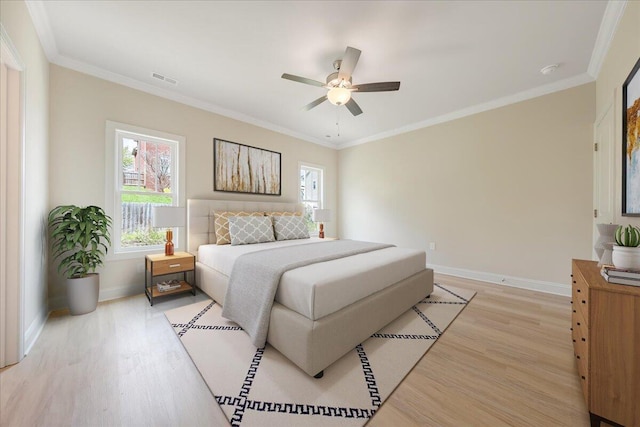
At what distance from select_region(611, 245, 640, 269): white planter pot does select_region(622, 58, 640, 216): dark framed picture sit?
2.41ft

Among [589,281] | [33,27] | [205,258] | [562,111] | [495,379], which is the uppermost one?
[33,27]

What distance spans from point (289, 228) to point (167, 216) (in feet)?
5.62

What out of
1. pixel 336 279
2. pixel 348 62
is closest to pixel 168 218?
pixel 336 279

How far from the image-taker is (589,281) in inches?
50.4

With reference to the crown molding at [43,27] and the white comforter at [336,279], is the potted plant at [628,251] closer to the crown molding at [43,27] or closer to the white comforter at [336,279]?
the white comforter at [336,279]

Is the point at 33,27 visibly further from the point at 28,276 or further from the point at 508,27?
the point at 508,27

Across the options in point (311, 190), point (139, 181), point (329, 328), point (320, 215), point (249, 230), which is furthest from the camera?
point (311, 190)

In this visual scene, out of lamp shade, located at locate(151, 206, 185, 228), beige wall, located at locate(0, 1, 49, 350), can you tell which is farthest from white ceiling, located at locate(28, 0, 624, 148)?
lamp shade, located at locate(151, 206, 185, 228)

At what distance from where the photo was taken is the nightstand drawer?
2840 mm

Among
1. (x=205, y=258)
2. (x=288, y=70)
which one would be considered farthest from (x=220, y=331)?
(x=288, y=70)

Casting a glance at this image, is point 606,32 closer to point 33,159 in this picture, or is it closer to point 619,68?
point 619,68

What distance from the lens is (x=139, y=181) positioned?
10.6 feet

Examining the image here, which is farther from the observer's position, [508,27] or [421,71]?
[421,71]

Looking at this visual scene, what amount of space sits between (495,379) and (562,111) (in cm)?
352
